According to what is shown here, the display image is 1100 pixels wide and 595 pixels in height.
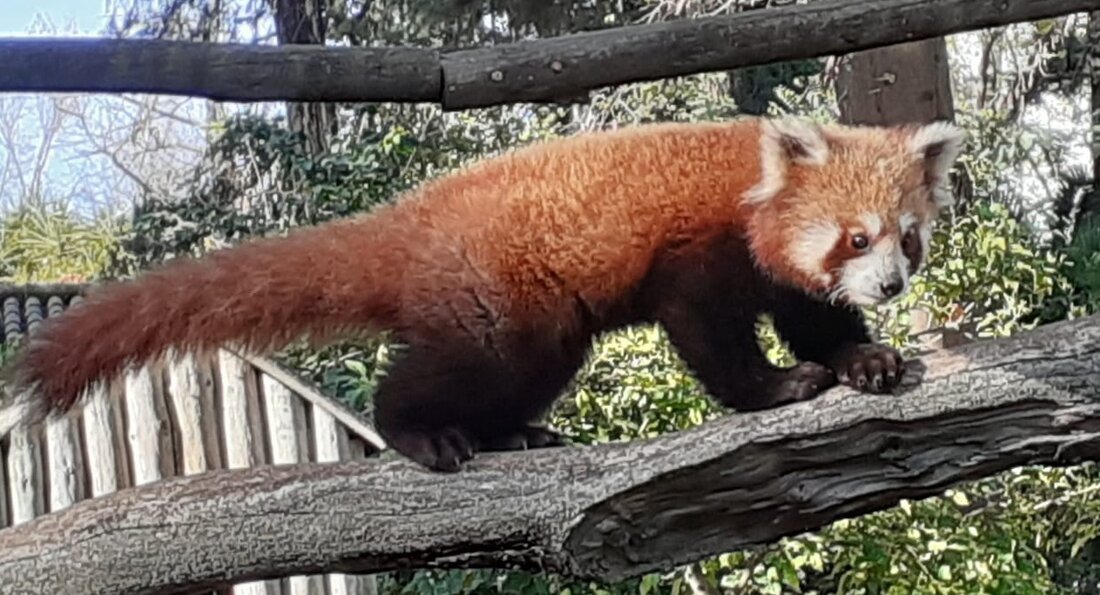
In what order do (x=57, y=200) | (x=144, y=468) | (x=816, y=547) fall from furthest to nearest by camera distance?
(x=57, y=200)
(x=816, y=547)
(x=144, y=468)

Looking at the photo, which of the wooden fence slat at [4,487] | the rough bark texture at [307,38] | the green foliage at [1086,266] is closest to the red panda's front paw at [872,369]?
the wooden fence slat at [4,487]

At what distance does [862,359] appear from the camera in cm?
148

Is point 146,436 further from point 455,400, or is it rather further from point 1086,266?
point 1086,266

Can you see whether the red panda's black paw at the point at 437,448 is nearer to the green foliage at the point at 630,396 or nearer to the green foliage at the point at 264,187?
the green foliage at the point at 630,396

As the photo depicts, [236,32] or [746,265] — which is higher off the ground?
[236,32]

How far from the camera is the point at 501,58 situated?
1.27 meters

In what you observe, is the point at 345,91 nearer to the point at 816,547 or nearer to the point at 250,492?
the point at 250,492

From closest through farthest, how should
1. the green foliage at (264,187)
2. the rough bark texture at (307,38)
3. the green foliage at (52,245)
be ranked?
1. the green foliage at (264,187)
2. the rough bark texture at (307,38)
3. the green foliage at (52,245)

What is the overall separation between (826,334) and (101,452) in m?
1.36

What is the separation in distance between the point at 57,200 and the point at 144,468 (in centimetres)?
484

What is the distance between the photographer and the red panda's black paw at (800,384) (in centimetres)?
147

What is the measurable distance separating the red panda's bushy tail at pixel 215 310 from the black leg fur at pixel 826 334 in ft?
1.42

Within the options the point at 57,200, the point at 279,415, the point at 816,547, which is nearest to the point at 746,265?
the point at 279,415

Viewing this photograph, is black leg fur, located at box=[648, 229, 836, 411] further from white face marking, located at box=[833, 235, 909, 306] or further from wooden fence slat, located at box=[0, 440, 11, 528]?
wooden fence slat, located at box=[0, 440, 11, 528]
